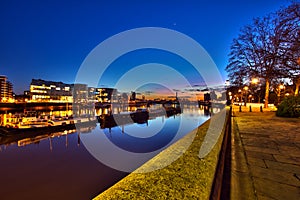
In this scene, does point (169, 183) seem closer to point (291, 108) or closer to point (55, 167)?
point (291, 108)

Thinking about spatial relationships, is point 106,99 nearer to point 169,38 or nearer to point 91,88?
point 91,88

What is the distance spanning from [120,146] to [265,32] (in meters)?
25.7

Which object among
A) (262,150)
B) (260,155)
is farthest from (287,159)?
(262,150)

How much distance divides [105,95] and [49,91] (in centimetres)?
4334

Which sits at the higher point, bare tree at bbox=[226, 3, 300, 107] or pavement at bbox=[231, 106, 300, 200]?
bare tree at bbox=[226, 3, 300, 107]

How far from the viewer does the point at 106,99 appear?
138375 millimetres

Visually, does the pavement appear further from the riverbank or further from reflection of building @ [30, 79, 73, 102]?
reflection of building @ [30, 79, 73, 102]

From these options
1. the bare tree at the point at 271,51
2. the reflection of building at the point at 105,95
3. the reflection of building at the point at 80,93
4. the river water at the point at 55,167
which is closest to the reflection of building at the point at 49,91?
the reflection of building at the point at 80,93

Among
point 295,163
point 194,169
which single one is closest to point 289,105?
point 295,163

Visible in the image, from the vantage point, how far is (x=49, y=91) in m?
104

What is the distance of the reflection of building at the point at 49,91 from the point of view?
9536 centimetres

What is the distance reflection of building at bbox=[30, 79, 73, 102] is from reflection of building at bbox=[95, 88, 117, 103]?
21.6 m

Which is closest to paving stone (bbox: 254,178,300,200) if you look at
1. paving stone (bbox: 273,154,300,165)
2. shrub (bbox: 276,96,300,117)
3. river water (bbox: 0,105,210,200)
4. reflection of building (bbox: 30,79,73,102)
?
paving stone (bbox: 273,154,300,165)

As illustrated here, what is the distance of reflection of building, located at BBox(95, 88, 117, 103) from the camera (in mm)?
134875
